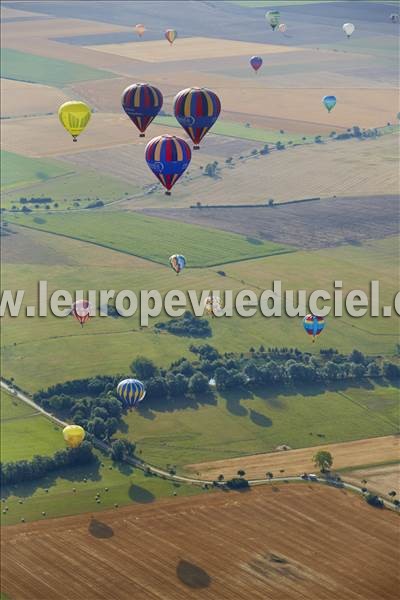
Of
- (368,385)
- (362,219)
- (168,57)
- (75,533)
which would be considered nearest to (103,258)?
(362,219)

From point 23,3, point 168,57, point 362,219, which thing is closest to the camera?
point 362,219

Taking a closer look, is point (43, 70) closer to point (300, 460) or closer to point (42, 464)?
point (42, 464)

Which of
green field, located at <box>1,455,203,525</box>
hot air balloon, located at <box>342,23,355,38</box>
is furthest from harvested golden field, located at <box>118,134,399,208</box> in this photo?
green field, located at <box>1,455,203,525</box>

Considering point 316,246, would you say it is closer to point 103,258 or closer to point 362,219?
point 362,219

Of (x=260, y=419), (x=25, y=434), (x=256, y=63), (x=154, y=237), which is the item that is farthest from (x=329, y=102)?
(x=25, y=434)

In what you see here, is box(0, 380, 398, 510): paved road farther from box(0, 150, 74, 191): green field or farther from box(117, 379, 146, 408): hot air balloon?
box(0, 150, 74, 191): green field

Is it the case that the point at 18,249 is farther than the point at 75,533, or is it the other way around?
the point at 18,249

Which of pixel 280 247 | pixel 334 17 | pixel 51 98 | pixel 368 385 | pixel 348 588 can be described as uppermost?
pixel 334 17
